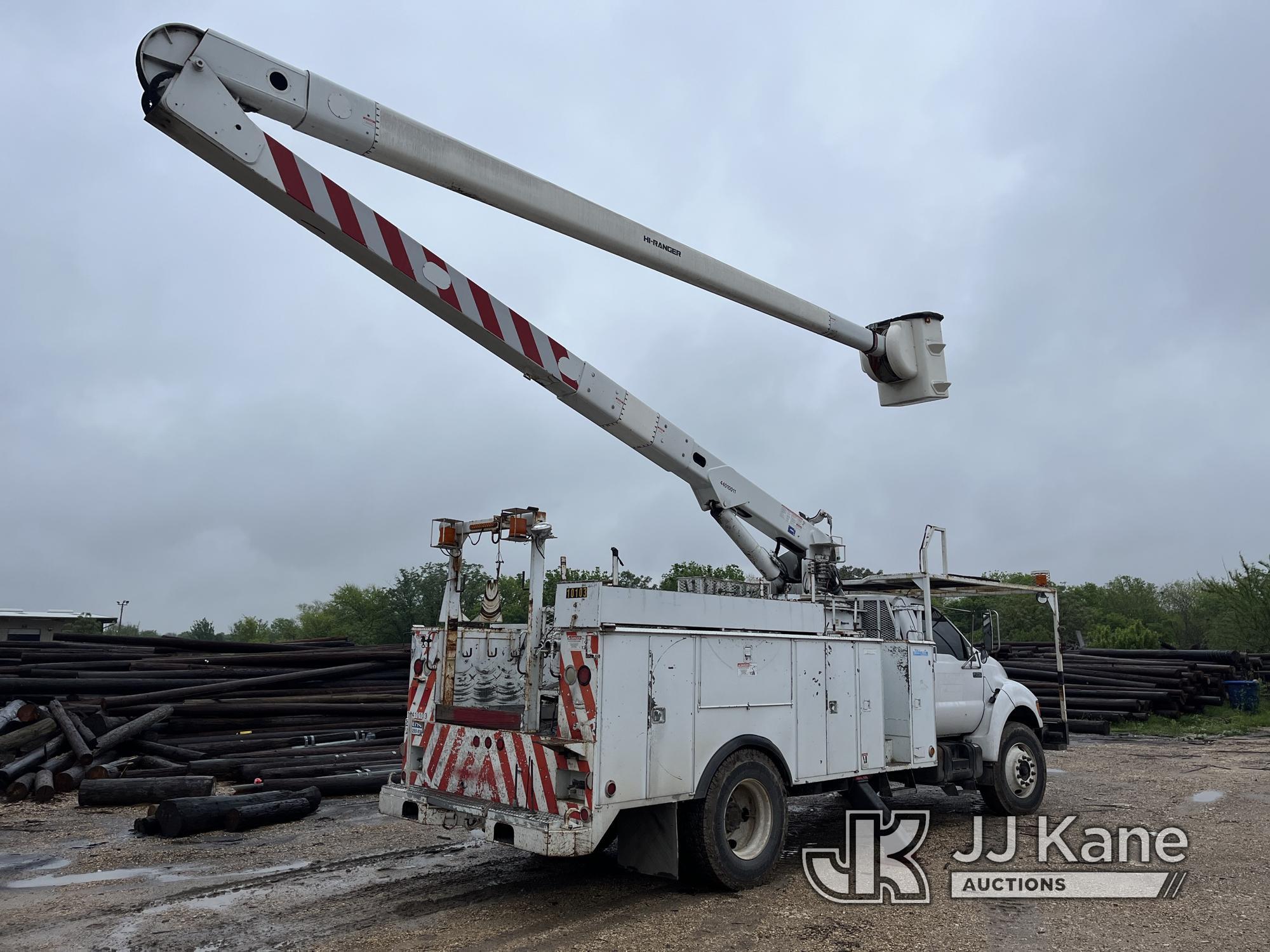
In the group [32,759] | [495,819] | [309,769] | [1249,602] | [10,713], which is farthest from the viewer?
[1249,602]

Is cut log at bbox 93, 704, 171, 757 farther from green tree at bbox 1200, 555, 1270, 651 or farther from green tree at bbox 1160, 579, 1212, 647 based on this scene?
green tree at bbox 1160, 579, 1212, 647

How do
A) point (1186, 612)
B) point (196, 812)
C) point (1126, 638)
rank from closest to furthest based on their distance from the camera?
point (196, 812) < point (1126, 638) < point (1186, 612)

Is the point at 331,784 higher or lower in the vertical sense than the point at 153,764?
lower

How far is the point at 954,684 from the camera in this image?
31.7 ft

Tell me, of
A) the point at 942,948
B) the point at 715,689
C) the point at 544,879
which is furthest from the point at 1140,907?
the point at 544,879

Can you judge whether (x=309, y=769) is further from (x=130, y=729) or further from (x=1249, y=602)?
(x=1249, y=602)

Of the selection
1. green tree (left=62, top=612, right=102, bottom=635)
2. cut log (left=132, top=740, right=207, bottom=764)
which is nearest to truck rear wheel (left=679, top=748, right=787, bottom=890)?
cut log (left=132, top=740, right=207, bottom=764)

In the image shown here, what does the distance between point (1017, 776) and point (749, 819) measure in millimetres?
4529

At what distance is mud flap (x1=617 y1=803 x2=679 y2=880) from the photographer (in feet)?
21.0

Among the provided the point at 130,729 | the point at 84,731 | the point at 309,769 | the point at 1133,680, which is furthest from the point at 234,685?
the point at 1133,680

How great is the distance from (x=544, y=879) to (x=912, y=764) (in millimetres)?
3725

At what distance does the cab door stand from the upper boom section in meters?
3.52

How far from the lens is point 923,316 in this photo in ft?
32.8

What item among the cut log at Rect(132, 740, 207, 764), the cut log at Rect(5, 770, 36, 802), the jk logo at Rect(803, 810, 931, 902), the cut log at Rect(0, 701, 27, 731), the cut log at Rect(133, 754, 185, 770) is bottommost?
the jk logo at Rect(803, 810, 931, 902)
